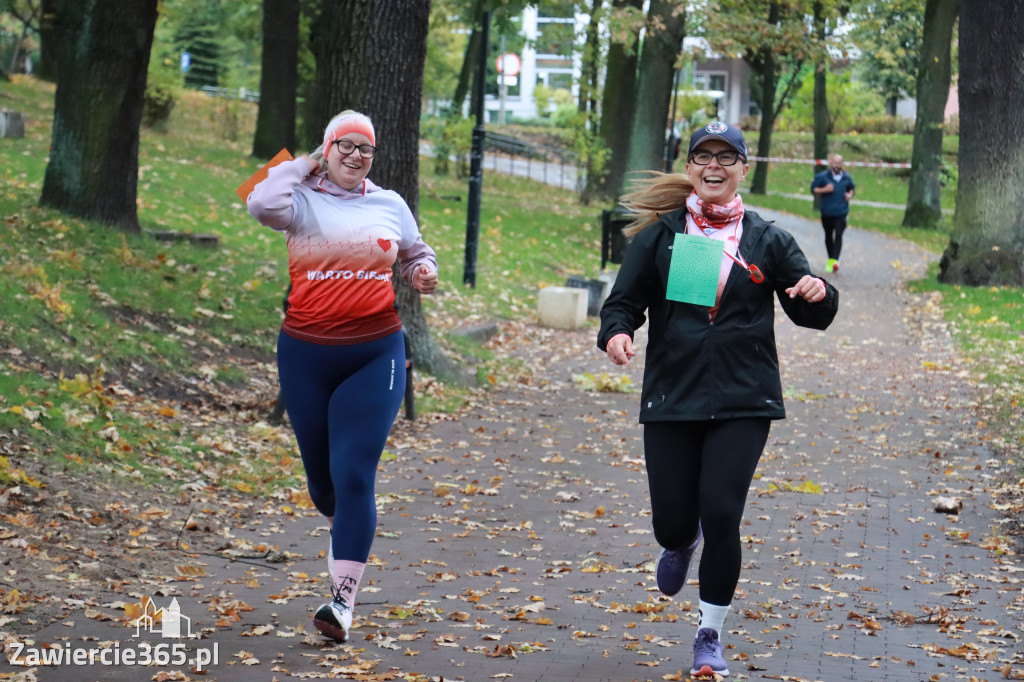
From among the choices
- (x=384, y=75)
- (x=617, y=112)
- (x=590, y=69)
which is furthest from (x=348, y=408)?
(x=590, y=69)

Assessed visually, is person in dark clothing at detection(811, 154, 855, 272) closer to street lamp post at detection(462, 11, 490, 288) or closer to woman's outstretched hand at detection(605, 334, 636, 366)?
street lamp post at detection(462, 11, 490, 288)

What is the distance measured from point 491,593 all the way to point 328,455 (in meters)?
1.29

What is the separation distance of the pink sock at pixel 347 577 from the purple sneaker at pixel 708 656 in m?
1.44

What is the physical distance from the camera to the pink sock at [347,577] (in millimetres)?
5340

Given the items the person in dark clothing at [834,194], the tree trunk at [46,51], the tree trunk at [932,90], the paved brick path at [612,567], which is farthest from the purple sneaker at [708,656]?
the tree trunk at [46,51]

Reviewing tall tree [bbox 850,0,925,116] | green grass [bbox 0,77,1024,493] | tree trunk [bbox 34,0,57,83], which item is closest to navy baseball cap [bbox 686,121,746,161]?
green grass [bbox 0,77,1024,493]

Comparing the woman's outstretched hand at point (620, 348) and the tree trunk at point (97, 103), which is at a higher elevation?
the tree trunk at point (97, 103)

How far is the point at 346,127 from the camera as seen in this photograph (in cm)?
548

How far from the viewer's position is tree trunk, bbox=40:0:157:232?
531 inches

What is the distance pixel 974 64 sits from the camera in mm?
19062

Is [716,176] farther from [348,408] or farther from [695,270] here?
[348,408]

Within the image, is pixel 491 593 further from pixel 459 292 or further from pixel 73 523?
pixel 459 292

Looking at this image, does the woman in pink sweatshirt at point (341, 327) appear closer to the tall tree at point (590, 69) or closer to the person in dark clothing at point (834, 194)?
the person in dark clothing at point (834, 194)

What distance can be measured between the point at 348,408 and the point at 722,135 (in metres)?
1.91
